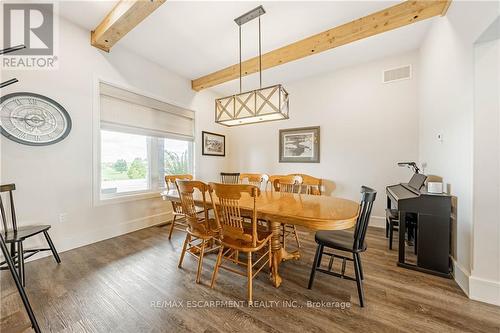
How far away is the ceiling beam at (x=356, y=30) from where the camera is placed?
2.13m

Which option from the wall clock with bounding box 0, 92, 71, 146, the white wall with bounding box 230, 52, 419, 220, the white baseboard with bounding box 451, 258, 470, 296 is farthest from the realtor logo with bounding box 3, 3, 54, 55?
the white baseboard with bounding box 451, 258, 470, 296

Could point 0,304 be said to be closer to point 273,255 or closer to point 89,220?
point 89,220

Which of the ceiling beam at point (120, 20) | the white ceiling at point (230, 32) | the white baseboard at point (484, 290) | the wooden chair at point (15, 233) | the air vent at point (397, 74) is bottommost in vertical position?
the white baseboard at point (484, 290)

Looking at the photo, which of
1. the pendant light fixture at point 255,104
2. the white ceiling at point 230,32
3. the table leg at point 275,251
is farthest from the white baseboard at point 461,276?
the white ceiling at point 230,32

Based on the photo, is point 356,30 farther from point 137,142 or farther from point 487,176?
point 137,142

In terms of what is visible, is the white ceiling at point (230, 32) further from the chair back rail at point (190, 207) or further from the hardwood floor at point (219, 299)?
the hardwood floor at point (219, 299)

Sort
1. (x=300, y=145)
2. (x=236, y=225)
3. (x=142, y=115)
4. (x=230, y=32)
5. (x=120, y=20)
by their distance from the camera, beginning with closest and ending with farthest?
(x=236, y=225) < (x=120, y=20) < (x=230, y=32) < (x=142, y=115) < (x=300, y=145)

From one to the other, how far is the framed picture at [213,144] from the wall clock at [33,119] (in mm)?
2330

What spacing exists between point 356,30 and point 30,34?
3915mm

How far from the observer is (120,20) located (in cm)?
218

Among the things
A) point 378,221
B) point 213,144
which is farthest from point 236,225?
point 213,144

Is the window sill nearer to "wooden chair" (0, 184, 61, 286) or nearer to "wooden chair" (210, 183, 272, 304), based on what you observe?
"wooden chair" (0, 184, 61, 286)

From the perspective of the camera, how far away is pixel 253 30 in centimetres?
261

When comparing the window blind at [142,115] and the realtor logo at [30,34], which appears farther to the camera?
the window blind at [142,115]
